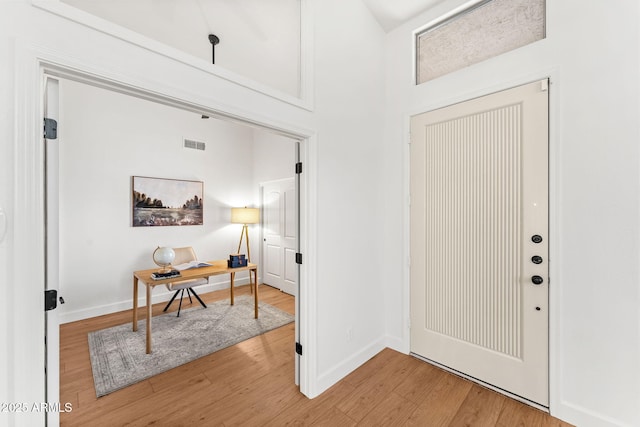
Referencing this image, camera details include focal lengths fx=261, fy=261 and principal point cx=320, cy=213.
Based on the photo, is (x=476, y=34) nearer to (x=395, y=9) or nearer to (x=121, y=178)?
(x=395, y=9)

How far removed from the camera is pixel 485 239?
7.18 feet

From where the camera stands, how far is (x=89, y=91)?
3498 mm

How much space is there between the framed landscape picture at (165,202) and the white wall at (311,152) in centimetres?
308

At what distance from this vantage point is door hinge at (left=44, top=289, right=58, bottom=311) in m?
1.12

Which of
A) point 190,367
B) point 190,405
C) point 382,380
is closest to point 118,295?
point 190,367

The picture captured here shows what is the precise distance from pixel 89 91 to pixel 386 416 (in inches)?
196

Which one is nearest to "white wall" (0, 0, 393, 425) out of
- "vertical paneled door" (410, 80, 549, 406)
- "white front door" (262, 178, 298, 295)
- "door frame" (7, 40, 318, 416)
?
"door frame" (7, 40, 318, 416)

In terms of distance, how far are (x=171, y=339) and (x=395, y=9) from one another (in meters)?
4.20

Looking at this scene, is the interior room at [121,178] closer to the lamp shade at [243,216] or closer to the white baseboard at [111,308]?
the white baseboard at [111,308]

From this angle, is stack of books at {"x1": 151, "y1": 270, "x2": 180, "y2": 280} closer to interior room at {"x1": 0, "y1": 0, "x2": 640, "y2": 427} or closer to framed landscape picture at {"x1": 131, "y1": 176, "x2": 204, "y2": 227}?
interior room at {"x1": 0, "y1": 0, "x2": 640, "y2": 427}

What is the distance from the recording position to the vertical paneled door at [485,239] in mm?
1939

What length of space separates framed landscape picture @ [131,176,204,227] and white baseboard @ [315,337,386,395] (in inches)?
133
